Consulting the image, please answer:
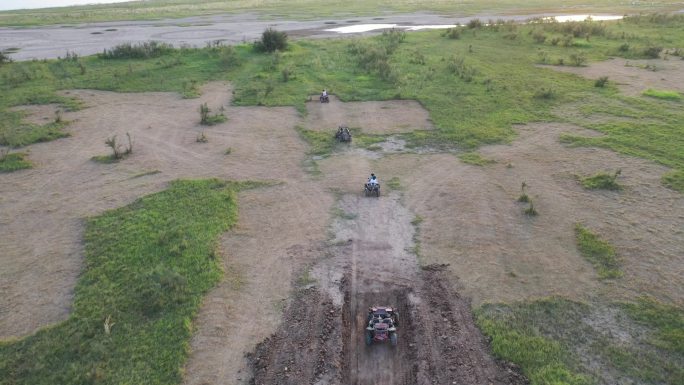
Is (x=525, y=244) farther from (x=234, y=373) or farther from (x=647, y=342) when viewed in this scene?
(x=234, y=373)

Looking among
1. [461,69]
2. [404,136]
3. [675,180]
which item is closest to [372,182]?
[404,136]

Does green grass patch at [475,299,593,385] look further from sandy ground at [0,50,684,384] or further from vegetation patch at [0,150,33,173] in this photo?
vegetation patch at [0,150,33,173]

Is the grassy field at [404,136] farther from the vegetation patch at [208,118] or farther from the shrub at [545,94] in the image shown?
the vegetation patch at [208,118]

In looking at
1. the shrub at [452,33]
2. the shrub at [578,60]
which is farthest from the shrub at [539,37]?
the shrub at [452,33]

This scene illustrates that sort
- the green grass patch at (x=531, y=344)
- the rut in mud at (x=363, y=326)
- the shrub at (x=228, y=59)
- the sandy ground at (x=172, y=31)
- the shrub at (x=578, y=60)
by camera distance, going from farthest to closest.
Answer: the sandy ground at (x=172, y=31) < the shrub at (x=228, y=59) < the shrub at (x=578, y=60) < the rut in mud at (x=363, y=326) < the green grass patch at (x=531, y=344)

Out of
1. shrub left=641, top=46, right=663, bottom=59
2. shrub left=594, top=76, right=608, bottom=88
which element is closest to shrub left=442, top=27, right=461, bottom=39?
shrub left=641, top=46, right=663, bottom=59

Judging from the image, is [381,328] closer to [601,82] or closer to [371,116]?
[371,116]
